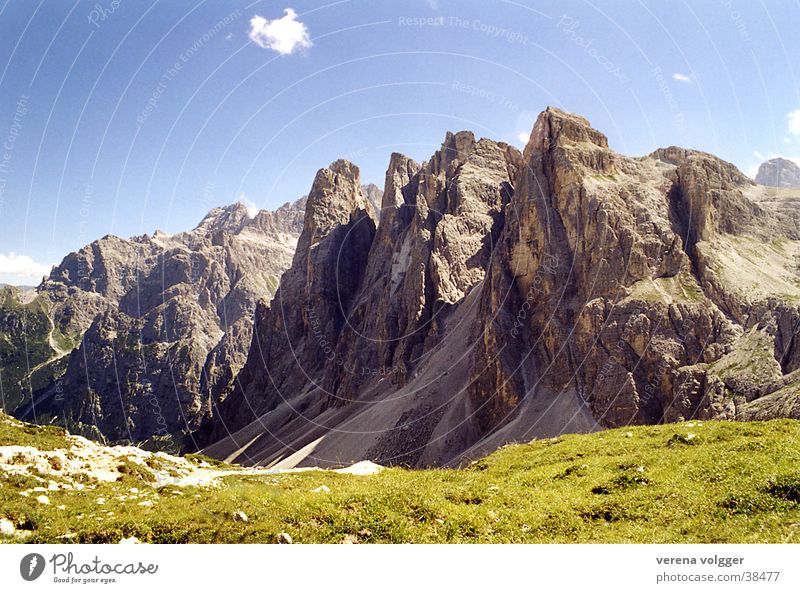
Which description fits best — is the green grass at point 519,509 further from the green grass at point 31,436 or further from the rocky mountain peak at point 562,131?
the rocky mountain peak at point 562,131

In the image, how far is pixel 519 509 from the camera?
52.0ft

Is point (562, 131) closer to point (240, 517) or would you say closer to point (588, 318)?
point (588, 318)

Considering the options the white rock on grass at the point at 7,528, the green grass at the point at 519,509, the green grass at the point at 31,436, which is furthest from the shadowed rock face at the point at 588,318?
the green grass at the point at 31,436

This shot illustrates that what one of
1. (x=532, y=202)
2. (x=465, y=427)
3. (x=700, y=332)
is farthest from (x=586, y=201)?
(x=465, y=427)

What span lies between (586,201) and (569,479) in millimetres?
100229

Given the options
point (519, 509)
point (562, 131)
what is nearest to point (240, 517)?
point (519, 509)
